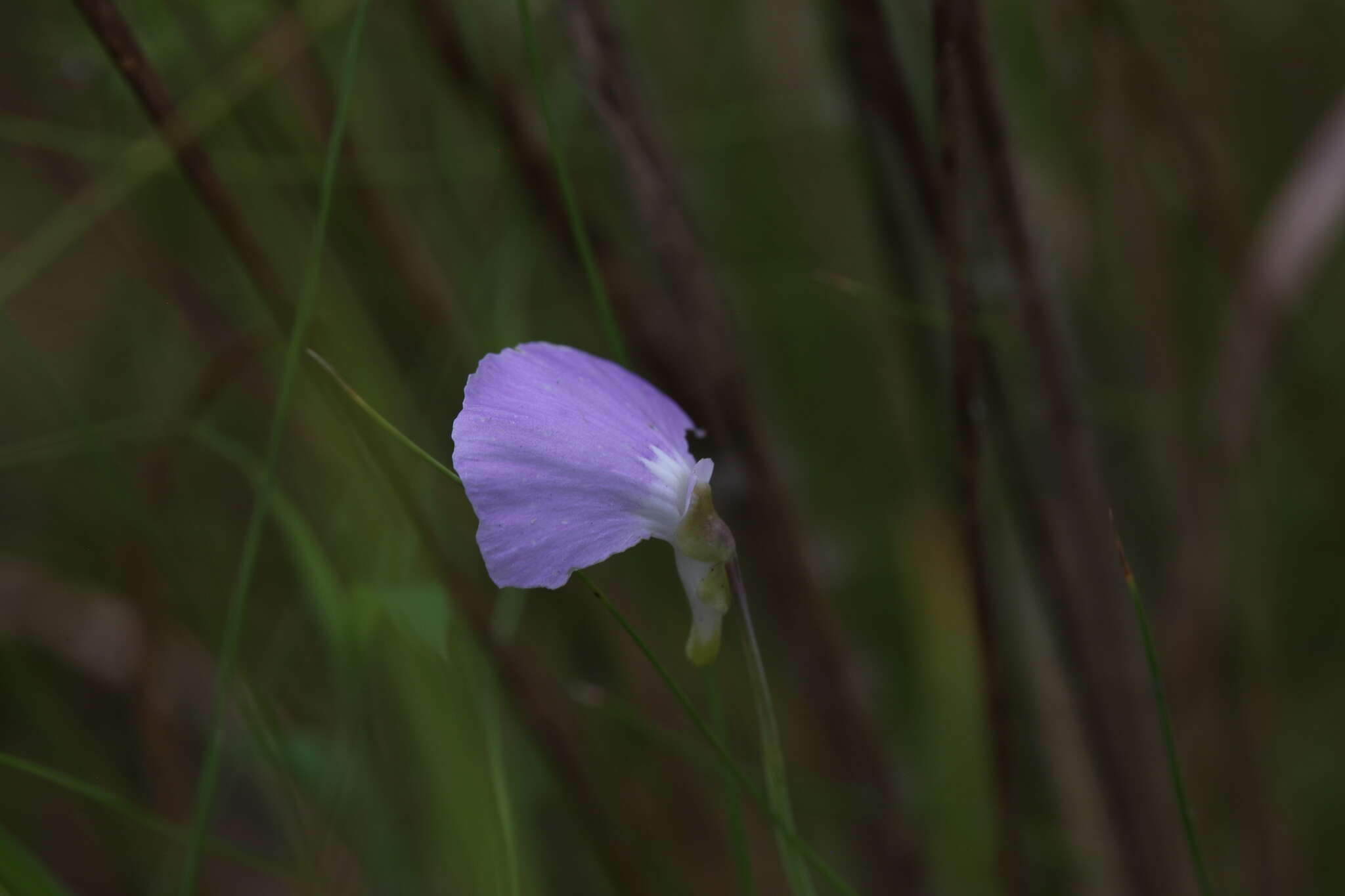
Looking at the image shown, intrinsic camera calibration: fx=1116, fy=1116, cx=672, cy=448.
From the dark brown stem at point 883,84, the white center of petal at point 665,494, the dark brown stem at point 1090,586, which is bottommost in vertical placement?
the dark brown stem at point 1090,586

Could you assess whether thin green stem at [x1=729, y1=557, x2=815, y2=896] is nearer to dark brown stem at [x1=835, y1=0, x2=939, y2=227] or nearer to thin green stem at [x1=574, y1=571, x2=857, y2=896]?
thin green stem at [x1=574, y1=571, x2=857, y2=896]

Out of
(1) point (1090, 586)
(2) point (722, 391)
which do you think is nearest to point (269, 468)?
(2) point (722, 391)

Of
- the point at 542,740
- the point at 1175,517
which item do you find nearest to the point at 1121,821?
the point at 1175,517

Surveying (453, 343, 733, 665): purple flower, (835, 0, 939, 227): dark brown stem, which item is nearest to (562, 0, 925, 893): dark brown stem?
(835, 0, 939, 227): dark brown stem

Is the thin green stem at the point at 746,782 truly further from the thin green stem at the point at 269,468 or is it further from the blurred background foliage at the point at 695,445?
the thin green stem at the point at 269,468

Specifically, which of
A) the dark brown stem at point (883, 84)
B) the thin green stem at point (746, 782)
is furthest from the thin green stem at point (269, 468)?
the dark brown stem at point (883, 84)

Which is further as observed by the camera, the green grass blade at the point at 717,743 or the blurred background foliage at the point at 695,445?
the blurred background foliage at the point at 695,445

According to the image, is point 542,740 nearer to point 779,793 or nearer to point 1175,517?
point 779,793
